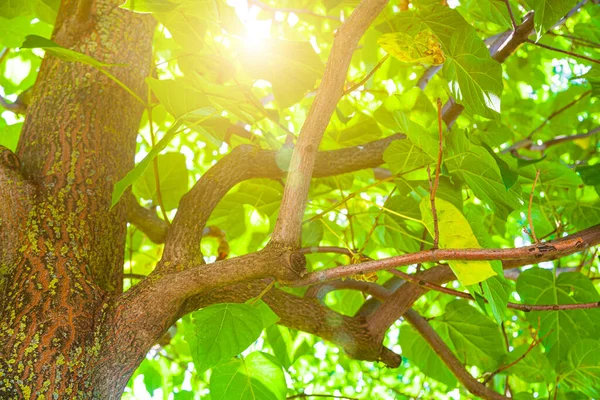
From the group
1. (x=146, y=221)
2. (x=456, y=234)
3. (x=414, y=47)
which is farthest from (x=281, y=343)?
(x=414, y=47)

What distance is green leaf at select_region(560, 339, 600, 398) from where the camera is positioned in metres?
1.28

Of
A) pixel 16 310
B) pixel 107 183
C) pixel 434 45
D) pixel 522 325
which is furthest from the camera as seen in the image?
pixel 522 325

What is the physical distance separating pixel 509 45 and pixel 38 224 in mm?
1011

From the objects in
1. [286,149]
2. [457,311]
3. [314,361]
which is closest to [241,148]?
[286,149]

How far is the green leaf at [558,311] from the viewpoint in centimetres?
134

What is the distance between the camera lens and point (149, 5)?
0.89 m

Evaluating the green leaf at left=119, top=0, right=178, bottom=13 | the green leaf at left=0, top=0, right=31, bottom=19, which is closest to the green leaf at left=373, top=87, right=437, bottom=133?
the green leaf at left=119, top=0, right=178, bottom=13

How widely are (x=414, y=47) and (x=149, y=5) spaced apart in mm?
474

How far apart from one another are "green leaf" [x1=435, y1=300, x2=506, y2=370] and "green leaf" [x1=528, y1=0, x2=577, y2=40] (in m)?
0.88

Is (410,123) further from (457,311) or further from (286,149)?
(457,311)

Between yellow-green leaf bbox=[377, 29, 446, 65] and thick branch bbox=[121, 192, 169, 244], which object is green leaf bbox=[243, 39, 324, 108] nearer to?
yellow-green leaf bbox=[377, 29, 446, 65]

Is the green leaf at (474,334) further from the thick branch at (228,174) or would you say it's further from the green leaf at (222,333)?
the green leaf at (222,333)

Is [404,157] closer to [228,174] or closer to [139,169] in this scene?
[228,174]

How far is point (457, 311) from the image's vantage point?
1.54 metres
